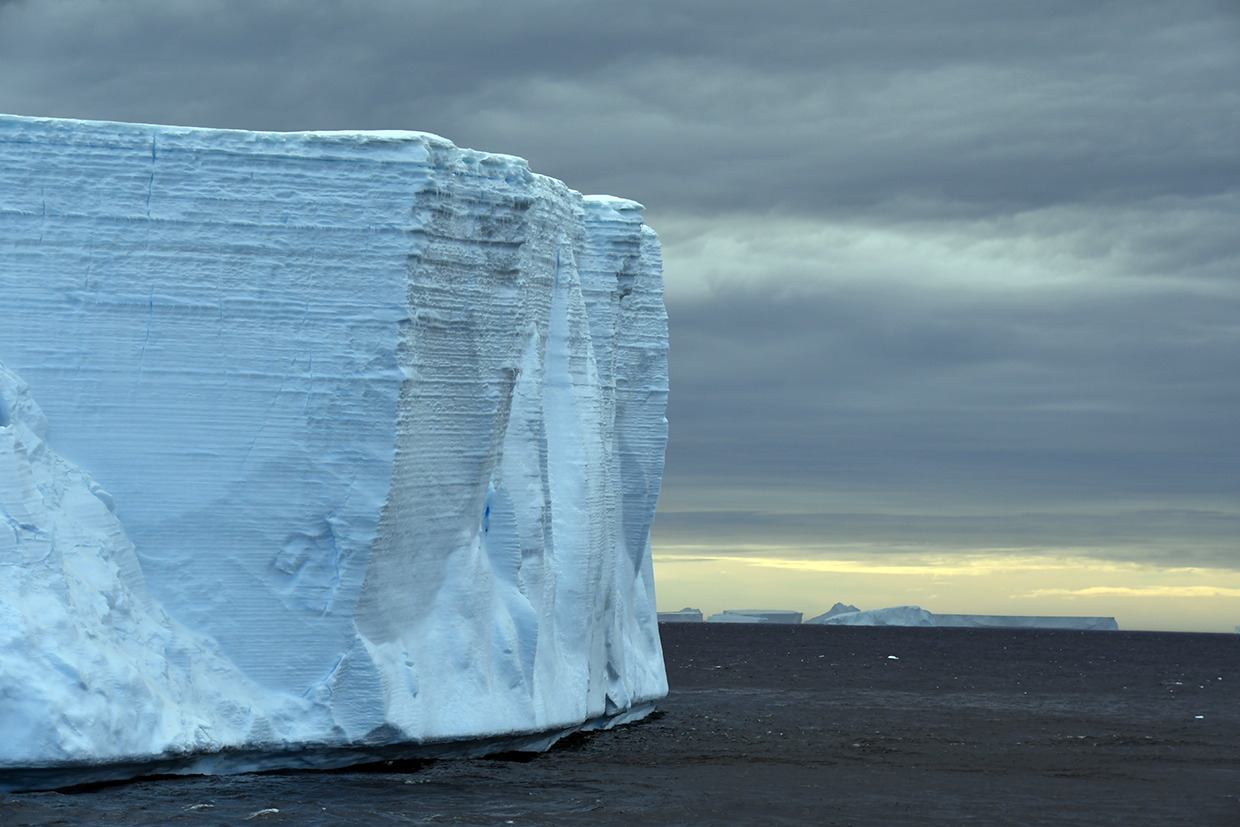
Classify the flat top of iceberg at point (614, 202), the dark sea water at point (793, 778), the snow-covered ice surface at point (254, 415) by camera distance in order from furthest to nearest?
the flat top of iceberg at point (614, 202) < the snow-covered ice surface at point (254, 415) < the dark sea water at point (793, 778)

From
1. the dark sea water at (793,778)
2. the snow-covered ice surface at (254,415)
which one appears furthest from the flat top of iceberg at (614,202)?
the dark sea water at (793,778)

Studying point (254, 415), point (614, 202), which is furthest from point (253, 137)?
point (614, 202)

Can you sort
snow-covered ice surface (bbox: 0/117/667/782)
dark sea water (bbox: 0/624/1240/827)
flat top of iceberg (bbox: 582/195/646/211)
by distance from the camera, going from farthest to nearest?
flat top of iceberg (bbox: 582/195/646/211) < snow-covered ice surface (bbox: 0/117/667/782) < dark sea water (bbox: 0/624/1240/827)

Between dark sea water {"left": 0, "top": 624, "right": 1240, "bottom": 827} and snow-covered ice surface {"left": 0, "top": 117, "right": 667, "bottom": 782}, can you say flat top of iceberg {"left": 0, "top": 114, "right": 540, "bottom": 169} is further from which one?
dark sea water {"left": 0, "top": 624, "right": 1240, "bottom": 827}

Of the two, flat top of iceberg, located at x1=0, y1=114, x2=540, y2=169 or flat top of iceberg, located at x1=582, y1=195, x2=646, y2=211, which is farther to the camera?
flat top of iceberg, located at x1=582, y1=195, x2=646, y2=211

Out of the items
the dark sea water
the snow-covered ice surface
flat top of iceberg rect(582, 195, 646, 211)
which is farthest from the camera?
flat top of iceberg rect(582, 195, 646, 211)

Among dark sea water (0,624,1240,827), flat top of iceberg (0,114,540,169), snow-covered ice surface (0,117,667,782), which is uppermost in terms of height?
flat top of iceberg (0,114,540,169)

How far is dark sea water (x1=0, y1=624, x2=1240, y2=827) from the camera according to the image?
14336mm

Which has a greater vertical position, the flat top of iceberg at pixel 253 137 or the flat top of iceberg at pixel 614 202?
the flat top of iceberg at pixel 614 202

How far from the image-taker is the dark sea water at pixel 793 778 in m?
14.3

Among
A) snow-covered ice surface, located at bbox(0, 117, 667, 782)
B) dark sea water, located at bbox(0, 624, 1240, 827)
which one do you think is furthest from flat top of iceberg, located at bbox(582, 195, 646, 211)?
dark sea water, located at bbox(0, 624, 1240, 827)

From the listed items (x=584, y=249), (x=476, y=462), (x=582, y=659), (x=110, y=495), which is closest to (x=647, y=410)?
(x=584, y=249)

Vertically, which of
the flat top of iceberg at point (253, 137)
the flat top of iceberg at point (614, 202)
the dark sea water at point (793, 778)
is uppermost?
the flat top of iceberg at point (614, 202)

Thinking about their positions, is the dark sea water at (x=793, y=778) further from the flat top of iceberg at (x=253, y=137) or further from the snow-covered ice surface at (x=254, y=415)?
the flat top of iceberg at (x=253, y=137)
